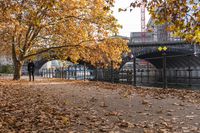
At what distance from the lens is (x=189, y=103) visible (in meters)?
8.55

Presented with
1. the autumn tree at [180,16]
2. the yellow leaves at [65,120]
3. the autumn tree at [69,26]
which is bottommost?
the yellow leaves at [65,120]

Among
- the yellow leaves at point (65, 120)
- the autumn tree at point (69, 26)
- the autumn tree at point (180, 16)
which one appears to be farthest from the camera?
the autumn tree at point (69, 26)

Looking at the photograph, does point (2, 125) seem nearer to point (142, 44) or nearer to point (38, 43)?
point (38, 43)

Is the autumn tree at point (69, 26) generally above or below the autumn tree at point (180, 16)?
above

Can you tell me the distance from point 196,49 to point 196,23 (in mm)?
66233

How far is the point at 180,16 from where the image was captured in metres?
7.55

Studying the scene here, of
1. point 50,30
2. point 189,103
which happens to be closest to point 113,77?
point 50,30

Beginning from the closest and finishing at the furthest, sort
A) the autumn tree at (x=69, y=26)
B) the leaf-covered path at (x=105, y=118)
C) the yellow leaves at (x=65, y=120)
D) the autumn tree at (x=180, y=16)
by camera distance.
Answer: the leaf-covered path at (x=105, y=118)
the yellow leaves at (x=65, y=120)
the autumn tree at (x=180, y=16)
the autumn tree at (x=69, y=26)

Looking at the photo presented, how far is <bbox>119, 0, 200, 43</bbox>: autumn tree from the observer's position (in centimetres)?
724

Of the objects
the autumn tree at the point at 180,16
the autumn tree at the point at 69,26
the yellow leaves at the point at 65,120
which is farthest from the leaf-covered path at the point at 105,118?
the autumn tree at the point at 69,26

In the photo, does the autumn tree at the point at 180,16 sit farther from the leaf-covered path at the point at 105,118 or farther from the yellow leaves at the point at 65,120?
Result: the yellow leaves at the point at 65,120

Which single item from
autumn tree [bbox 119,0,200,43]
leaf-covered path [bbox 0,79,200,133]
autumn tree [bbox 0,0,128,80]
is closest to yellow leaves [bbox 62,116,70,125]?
leaf-covered path [bbox 0,79,200,133]

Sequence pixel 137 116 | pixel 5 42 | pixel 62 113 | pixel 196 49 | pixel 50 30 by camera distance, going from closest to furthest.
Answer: pixel 137 116 < pixel 62 113 < pixel 50 30 < pixel 5 42 < pixel 196 49

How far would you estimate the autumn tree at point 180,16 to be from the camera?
285 inches
